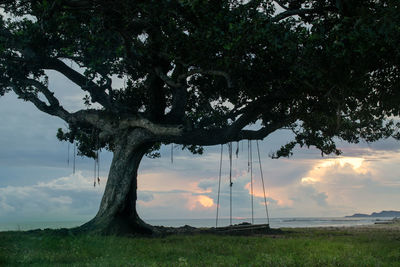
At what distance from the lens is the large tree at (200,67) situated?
51.2ft

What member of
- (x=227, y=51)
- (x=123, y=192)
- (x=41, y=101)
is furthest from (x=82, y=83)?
(x=227, y=51)

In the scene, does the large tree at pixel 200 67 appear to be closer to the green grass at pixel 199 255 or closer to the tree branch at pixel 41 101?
the tree branch at pixel 41 101

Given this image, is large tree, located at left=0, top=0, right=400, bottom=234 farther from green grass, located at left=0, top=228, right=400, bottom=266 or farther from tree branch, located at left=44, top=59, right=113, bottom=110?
green grass, located at left=0, top=228, right=400, bottom=266

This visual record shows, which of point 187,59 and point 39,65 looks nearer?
point 187,59

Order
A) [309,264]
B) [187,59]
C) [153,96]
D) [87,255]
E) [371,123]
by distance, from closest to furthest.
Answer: [309,264] < [87,255] < [187,59] < [153,96] < [371,123]

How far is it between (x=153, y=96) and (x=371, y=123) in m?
14.3

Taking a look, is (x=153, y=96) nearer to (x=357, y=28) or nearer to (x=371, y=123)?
(x=357, y=28)

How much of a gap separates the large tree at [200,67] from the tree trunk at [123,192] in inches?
2.3

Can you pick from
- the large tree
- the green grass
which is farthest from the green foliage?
the green grass

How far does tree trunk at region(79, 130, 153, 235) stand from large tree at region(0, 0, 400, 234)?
6 centimetres

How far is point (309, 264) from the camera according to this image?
1052 centimetres

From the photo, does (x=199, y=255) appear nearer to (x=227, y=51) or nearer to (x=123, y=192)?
(x=227, y=51)

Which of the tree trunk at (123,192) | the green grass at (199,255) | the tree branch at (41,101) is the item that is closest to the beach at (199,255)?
the green grass at (199,255)

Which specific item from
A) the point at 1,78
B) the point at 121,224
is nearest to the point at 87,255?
the point at 121,224
